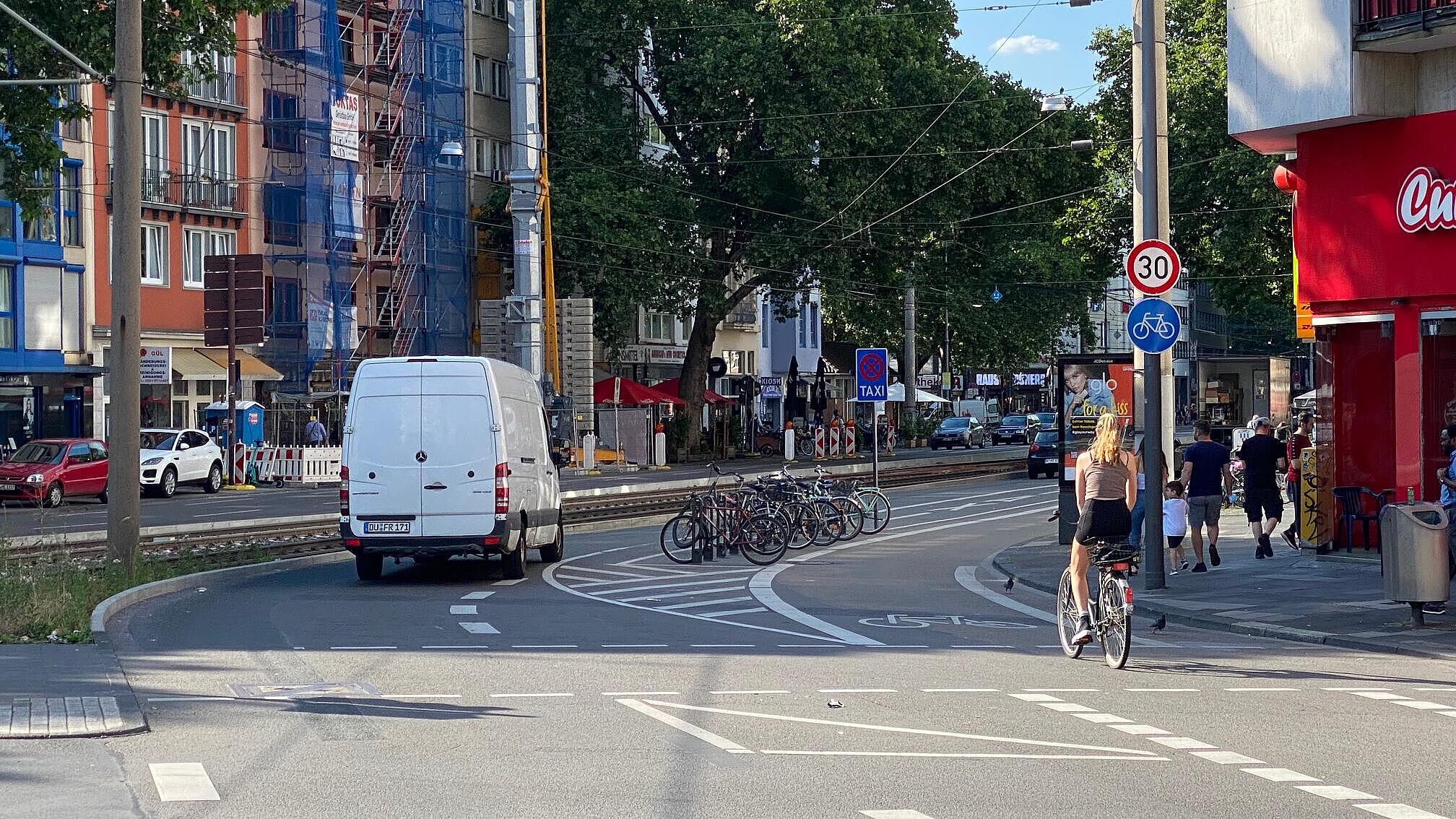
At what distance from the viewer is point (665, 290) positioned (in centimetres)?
5831

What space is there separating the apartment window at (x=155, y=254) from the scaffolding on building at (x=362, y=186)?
121 inches

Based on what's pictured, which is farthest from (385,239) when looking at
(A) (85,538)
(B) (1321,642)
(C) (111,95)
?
(B) (1321,642)

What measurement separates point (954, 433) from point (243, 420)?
38.8m

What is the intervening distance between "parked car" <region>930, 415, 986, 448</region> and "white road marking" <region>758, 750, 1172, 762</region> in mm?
72316

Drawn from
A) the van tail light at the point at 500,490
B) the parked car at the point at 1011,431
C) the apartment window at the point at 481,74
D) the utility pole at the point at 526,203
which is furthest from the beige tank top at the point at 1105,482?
the parked car at the point at 1011,431

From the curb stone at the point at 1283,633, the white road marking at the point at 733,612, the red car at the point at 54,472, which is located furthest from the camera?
the red car at the point at 54,472

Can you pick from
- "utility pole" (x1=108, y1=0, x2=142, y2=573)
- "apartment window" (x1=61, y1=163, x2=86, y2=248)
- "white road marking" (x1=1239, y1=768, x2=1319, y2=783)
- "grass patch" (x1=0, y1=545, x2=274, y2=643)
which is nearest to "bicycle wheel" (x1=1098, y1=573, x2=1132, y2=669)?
"white road marking" (x1=1239, y1=768, x2=1319, y2=783)

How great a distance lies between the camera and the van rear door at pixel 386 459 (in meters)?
20.9

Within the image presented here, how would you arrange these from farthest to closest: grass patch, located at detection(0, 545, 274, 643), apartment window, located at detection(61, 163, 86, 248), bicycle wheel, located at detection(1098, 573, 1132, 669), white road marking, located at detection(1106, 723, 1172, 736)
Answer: apartment window, located at detection(61, 163, 86, 248) < grass patch, located at detection(0, 545, 274, 643) < bicycle wheel, located at detection(1098, 573, 1132, 669) < white road marking, located at detection(1106, 723, 1172, 736)

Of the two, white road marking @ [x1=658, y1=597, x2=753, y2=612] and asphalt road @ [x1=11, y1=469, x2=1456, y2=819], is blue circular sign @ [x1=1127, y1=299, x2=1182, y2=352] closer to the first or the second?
asphalt road @ [x1=11, y1=469, x2=1456, y2=819]

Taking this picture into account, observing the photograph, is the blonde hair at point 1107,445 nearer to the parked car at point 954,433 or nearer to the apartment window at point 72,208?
the apartment window at point 72,208

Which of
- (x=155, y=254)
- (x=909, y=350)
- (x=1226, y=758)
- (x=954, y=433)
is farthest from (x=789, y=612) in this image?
(x=954, y=433)

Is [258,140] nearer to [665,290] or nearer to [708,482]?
[665,290]

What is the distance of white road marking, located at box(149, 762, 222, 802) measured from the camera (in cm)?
802
